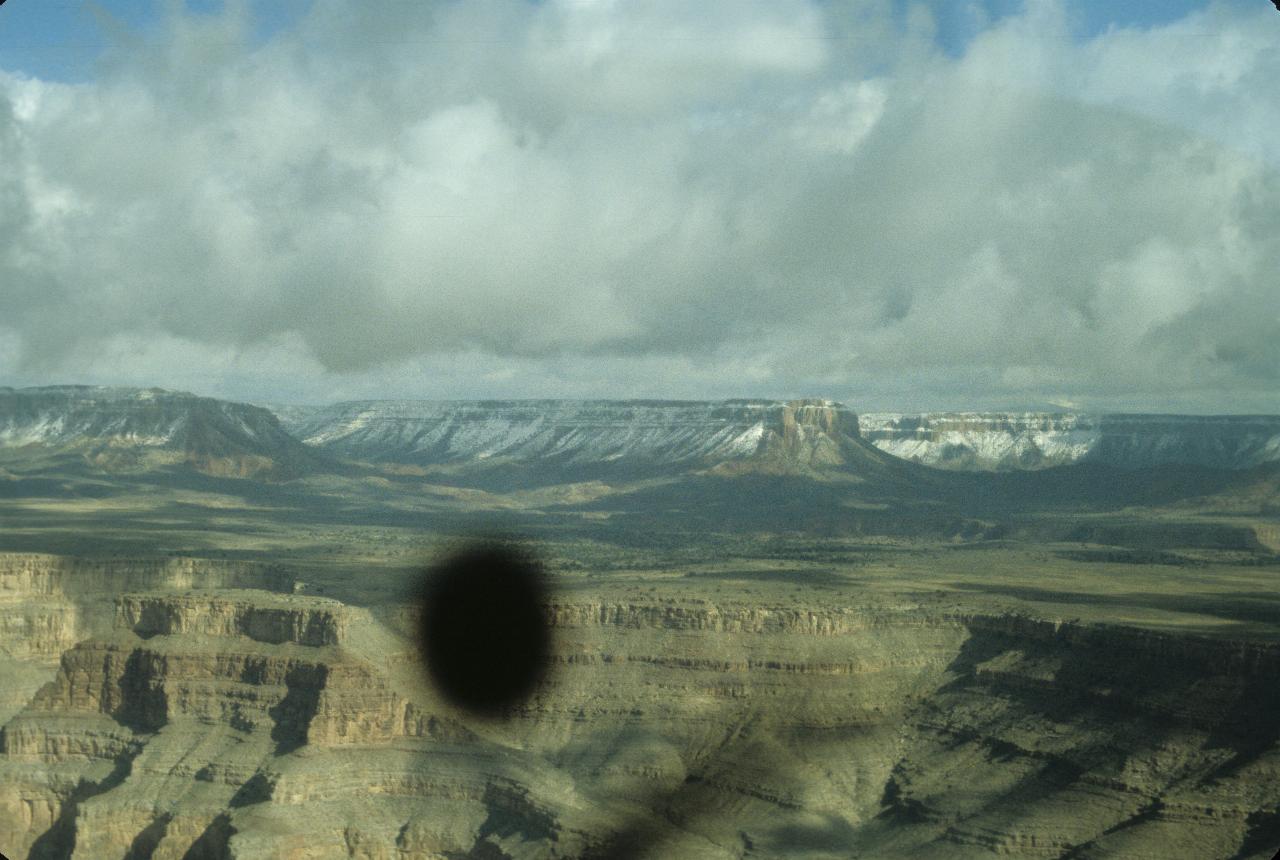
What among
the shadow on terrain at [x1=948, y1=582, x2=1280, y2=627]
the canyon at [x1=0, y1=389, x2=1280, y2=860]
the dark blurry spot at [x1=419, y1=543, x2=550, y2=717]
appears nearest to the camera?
the canyon at [x1=0, y1=389, x2=1280, y2=860]

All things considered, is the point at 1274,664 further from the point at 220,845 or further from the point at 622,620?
the point at 220,845

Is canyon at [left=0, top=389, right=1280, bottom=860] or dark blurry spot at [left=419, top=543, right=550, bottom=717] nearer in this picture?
canyon at [left=0, top=389, right=1280, bottom=860]

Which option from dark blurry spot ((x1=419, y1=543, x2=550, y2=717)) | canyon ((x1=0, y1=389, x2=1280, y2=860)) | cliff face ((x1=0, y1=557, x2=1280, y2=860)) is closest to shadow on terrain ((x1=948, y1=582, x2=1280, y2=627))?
canyon ((x1=0, y1=389, x2=1280, y2=860))

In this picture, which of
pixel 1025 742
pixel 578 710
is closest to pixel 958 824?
pixel 1025 742

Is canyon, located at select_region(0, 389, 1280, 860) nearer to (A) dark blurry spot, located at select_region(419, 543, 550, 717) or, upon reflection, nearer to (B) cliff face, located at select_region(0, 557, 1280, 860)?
(B) cliff face, located at select_region(0, 557, 1280, 860)

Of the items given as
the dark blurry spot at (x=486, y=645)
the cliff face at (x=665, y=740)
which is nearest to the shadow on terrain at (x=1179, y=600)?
the cliff face at (x=665, y=740)

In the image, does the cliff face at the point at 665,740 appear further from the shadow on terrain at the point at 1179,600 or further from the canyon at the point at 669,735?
the shadow on terrain at the point at 1179,600
